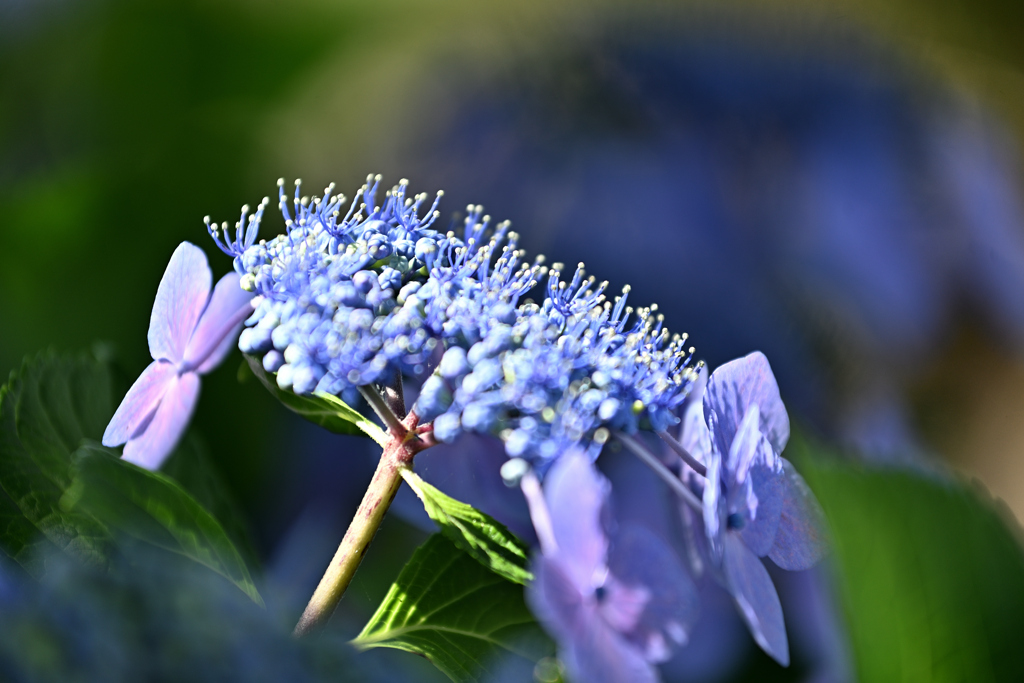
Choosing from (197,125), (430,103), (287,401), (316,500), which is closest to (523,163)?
(430,103)

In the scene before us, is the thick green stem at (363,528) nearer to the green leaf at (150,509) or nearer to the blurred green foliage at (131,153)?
the green leaf at (150,509)

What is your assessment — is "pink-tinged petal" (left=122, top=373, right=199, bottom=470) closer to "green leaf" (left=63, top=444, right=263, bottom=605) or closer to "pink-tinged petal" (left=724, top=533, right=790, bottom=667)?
"green leaf" (left=63, top=444, right=263, bottom=605)

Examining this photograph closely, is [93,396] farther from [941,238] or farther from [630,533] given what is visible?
[941,238]

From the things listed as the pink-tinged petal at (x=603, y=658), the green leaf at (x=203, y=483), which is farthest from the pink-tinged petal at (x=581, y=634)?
the green leaf at (x=203, y=483)

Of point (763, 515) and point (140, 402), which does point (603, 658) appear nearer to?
point (763, 515)

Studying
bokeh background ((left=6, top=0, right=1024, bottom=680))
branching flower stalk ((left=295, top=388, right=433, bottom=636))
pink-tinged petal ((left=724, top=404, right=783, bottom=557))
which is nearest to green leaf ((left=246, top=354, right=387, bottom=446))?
branching flower stalk ((left=295, top=388, right=433, bottom=636))
